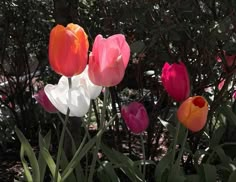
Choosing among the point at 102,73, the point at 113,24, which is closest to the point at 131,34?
the point at 113,24

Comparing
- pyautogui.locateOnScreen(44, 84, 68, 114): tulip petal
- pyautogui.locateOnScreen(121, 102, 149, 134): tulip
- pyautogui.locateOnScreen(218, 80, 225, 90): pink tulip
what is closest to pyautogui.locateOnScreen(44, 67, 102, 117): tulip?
pyautogui.locateOnScreen(44, 84, 68, 114): tulip petal

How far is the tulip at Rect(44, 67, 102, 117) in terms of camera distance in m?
1.81

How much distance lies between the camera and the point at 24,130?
4715 millimetres

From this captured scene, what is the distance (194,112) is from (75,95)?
457mm

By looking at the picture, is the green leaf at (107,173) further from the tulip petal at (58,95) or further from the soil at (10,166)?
the soil at (10,166)

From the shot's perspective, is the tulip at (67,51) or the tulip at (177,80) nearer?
the tulip at (67,51)

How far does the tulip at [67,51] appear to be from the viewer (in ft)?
5.75

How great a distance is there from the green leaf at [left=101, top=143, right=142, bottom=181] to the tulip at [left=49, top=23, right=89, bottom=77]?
0.78m

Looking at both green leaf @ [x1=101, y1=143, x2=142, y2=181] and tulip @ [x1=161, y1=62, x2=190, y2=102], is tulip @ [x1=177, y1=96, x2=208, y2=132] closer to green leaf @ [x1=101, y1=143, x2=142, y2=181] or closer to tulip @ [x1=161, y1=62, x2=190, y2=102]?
tulip @ [x1=161, y1=62, x2=190, y2=102]

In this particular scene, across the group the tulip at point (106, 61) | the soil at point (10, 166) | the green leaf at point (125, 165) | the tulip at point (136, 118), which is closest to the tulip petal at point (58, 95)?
the tulip at point (106, 61)

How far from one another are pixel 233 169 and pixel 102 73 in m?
1.07

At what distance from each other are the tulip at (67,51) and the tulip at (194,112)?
17.1 inches

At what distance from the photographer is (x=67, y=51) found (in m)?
1.76

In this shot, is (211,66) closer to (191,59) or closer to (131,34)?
(191,59)
